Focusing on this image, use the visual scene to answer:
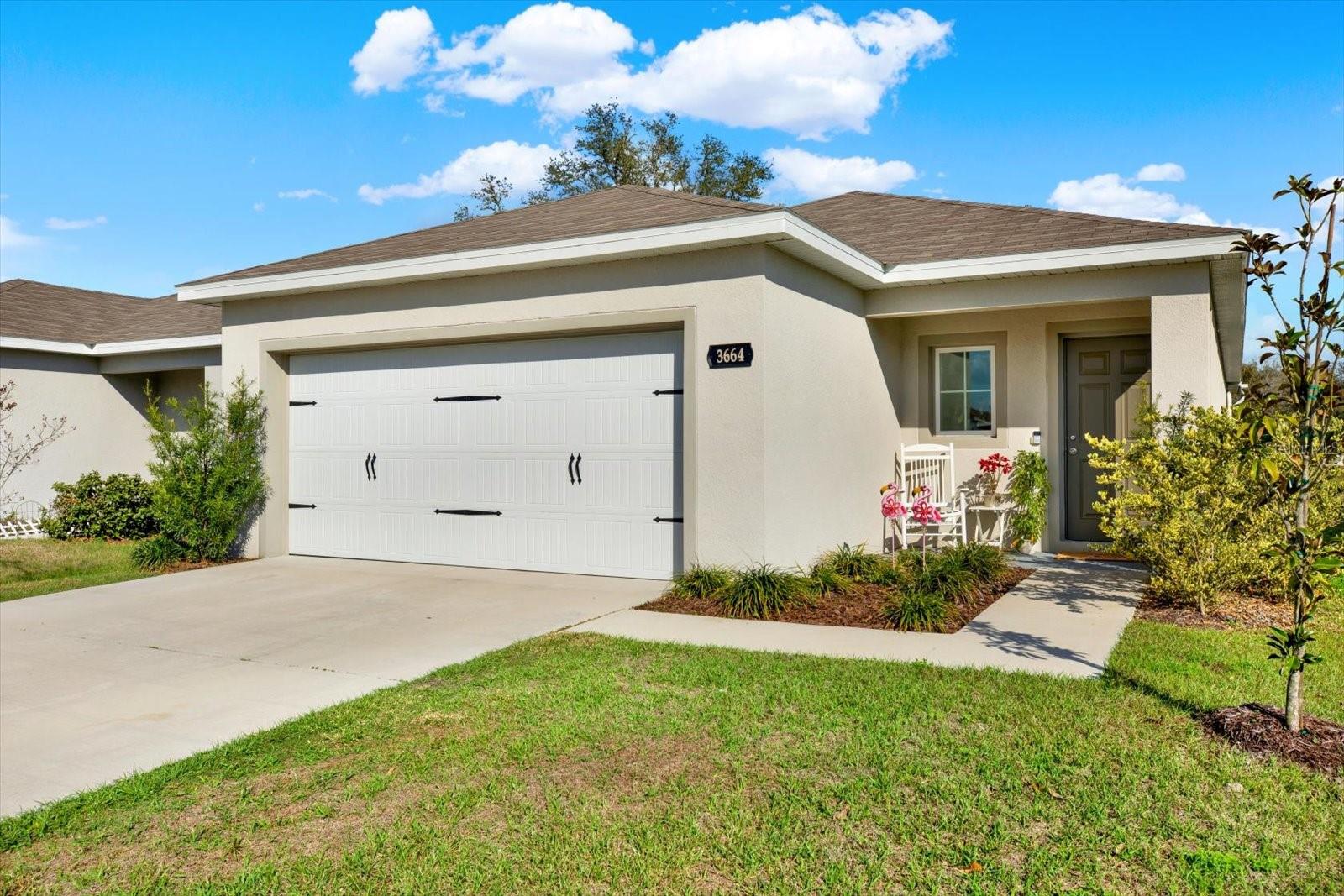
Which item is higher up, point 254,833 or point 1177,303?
point 1177,303

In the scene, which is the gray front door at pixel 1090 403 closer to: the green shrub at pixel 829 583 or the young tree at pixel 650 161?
the green shrub at pixel 829 583

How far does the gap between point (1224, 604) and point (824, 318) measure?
4.09 m

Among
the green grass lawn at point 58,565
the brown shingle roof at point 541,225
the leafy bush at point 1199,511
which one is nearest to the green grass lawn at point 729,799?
the leafy bush at point 1199,511

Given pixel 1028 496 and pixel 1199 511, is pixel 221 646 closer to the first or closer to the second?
pixel 1199 511

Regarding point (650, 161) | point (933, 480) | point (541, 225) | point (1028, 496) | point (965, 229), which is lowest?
point (1028, 496)

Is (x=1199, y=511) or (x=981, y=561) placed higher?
(x=1199, y=511)

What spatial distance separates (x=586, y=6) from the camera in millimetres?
19797

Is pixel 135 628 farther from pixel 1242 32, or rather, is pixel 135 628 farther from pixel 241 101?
pixel 1242 32

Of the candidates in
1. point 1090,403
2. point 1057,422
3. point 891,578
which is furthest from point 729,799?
point 1090,403

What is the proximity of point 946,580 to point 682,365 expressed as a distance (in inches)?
115

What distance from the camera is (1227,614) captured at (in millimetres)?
6668

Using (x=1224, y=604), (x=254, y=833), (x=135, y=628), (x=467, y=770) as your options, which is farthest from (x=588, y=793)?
(x=1224, y=604)

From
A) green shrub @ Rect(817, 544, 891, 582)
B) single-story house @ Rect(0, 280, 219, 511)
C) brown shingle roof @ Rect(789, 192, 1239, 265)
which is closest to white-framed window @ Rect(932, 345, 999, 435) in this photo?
brown shingle roof @ Rect(789, 192, 1239, 265)

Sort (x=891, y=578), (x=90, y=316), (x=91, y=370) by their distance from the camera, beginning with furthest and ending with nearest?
(x=90, y=316) → (x=91, y=370) → (x=891, y=578)
